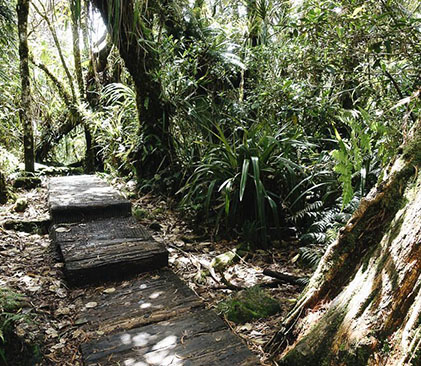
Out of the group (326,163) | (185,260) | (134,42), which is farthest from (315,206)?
(134,42)

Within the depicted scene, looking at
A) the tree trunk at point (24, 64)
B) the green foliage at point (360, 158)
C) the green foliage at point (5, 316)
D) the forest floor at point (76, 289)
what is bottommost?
the forest floor at point (76, 289)

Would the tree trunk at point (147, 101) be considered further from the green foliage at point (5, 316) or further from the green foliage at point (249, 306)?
the green foliage at point (5, 316)

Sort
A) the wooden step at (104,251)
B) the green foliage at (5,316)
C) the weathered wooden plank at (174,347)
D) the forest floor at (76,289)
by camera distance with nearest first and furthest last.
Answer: the green foliage at (5,316), the weathered wooden plank at (174,347), the forest floor at (76,289), the wooden step at (104,251)

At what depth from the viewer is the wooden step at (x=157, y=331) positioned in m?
1.81

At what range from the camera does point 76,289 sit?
2576 mm

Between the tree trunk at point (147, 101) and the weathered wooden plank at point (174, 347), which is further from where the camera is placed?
the tree trunk at point (147, 101)

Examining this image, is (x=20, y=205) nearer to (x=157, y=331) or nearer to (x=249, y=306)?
(x=157, y=331)

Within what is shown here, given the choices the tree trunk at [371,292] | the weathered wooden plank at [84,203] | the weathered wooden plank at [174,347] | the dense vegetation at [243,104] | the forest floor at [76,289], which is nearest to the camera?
the tree trunk at [371,292]

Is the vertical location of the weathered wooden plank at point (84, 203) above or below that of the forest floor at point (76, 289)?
above

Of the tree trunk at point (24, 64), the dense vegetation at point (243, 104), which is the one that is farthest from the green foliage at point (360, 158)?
the tree trunk at point (24, 64)

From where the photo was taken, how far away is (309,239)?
3105mm

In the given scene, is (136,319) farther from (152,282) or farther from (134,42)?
(134,42)

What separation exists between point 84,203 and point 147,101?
1.67 meters

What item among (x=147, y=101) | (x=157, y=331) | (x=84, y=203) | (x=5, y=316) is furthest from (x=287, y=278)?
(x=147, y=101)
